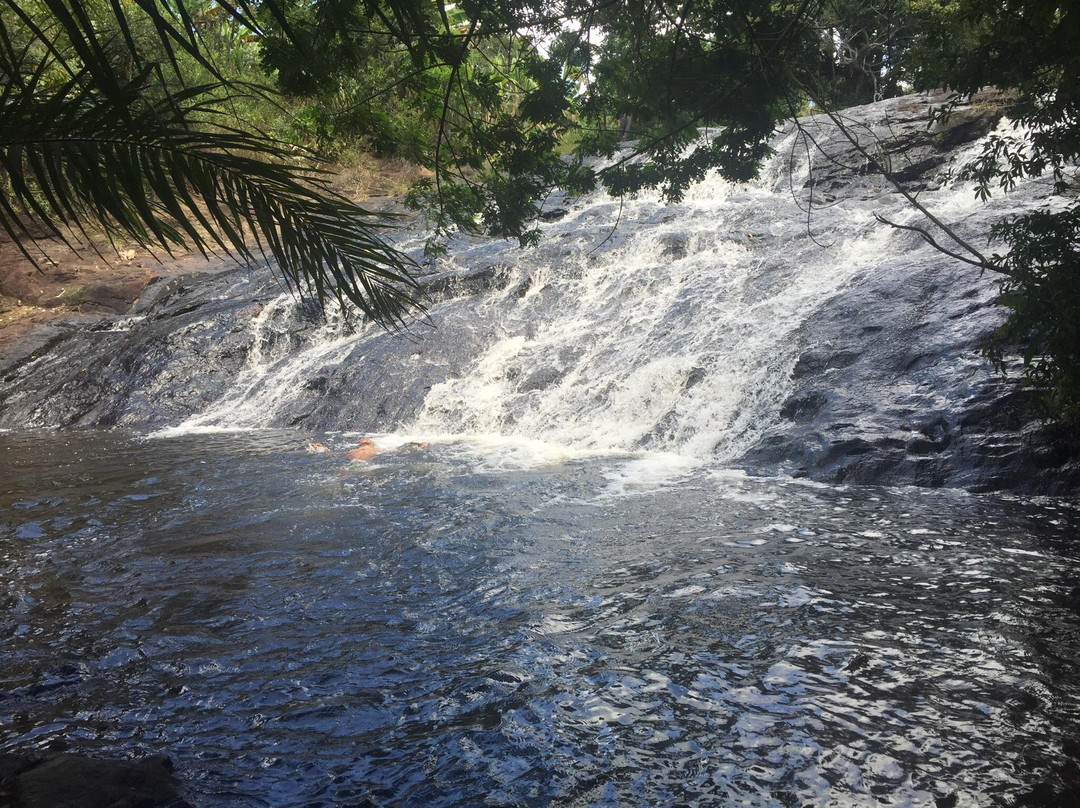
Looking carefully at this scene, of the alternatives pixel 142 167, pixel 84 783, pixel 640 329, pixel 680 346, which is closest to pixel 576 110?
pixel 142 167

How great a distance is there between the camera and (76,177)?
2818 mm

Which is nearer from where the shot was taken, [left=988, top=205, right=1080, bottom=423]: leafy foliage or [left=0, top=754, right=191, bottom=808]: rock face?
[left=0, top=754, right=191, bottom=808]: rock face

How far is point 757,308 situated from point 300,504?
714 cm

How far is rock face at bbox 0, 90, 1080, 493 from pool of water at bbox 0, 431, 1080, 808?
43.1 inches

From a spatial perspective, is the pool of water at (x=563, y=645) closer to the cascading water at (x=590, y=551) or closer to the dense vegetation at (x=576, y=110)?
the cascading water at (x=590, y=551)

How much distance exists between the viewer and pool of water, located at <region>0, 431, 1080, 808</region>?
3.36m

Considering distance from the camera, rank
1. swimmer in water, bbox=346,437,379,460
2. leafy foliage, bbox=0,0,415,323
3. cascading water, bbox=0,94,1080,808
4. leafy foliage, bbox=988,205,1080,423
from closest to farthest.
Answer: leafy foliage, bbox=0,0,415,323 → cascading water, bbox=0,94,1080,808 → leafy foliage, bbox=988,205,1080,423 → swimmer in water, bbox=346,437,379,460

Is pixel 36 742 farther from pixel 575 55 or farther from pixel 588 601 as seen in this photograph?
pixel 575 55

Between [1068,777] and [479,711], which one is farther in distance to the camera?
[479,711]

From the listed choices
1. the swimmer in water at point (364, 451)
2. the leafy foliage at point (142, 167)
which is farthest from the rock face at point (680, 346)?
the leafy foliage at point (142, 167)

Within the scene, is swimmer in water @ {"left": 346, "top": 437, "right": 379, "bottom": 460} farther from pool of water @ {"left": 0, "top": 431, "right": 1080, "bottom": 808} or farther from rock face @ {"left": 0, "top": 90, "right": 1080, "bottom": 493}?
pool of water @ {"left": 0, "top": 431, "right": 1080, "bottom": 808}

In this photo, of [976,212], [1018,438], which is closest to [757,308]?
[976,212]

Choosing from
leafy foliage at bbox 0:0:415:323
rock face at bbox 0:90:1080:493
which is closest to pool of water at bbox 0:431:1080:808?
rock face at bbox 0:90:1080:493

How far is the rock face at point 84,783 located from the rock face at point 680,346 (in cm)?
Answer: 491
